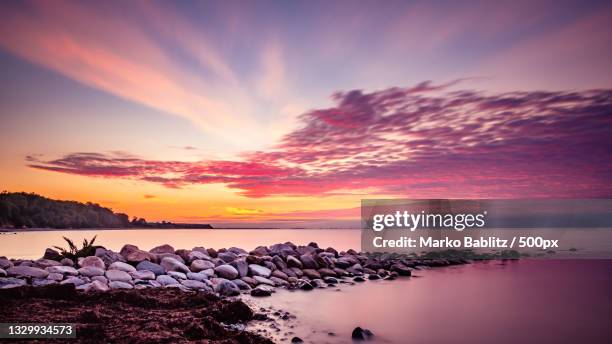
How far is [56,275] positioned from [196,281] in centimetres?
298

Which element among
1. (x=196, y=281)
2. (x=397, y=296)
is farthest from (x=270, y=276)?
(x=397, y=296)

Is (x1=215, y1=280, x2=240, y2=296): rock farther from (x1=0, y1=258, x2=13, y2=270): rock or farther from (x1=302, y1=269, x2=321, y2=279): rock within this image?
(x1=0, y1=258, x2=13, y2=270): rock

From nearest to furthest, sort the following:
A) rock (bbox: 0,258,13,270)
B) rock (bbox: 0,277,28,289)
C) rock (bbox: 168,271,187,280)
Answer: rock (bbox: 0,277,28,289) < rock (bbox: 0,258,13,270) < rock (bbox: 168,271,187,280)

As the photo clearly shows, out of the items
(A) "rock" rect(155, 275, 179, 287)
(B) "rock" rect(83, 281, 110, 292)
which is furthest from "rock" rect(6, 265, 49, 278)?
(A) "rock" rect(155, 275, 179, 287)

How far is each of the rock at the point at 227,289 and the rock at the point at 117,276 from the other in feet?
6.57

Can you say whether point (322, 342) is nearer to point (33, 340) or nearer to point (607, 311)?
point (33, 340)

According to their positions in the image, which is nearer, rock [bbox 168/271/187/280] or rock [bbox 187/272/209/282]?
rock [bbox 168/271/187/280]

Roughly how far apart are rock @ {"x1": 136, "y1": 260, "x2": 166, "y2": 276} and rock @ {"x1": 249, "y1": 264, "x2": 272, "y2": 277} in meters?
2.42

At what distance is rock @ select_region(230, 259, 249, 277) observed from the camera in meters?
11.6

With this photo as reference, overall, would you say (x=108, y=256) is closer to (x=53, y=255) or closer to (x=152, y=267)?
(x=152, y=267)

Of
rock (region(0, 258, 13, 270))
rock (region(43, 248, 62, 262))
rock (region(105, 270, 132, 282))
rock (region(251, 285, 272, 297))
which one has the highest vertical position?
rock (region(43, 248, 62, 262))

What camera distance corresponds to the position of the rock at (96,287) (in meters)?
8.28

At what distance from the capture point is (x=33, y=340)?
16.1 ft

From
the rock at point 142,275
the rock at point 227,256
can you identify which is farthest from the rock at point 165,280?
the rock at point 227,256
